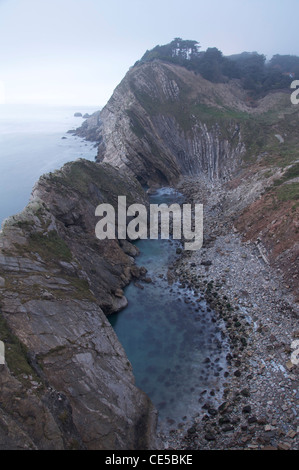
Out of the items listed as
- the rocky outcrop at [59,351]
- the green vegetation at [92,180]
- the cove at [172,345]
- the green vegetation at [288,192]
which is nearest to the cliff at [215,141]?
the green vegetation at [288,192]

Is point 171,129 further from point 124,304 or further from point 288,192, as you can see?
point 124,304

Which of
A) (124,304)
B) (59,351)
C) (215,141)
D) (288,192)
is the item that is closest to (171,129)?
(215,141)

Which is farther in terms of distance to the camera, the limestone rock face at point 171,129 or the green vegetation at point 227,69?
the green vegetation at point 227,69

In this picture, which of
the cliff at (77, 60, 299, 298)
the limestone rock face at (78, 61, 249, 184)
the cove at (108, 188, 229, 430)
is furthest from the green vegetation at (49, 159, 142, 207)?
the cove at (108, 188, 229, 430)

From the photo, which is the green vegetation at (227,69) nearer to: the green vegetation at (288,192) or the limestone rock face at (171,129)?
the limestone rock face at (171,129)

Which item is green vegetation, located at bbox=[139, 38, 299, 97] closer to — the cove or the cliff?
the cliff

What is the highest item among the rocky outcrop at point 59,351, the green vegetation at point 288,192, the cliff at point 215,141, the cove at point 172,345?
the cliff at point 215,141
